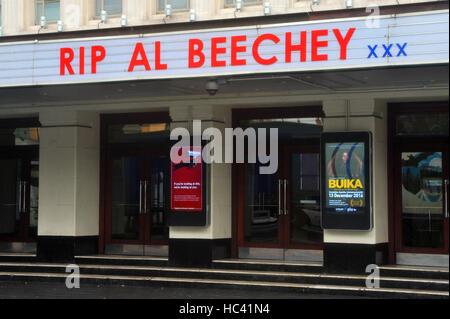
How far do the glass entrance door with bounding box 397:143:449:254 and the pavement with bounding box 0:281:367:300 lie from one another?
1876 millimetres

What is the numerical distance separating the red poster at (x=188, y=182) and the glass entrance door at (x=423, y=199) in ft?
11.8

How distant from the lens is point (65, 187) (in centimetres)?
1504

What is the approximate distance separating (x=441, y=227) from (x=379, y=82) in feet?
9.83

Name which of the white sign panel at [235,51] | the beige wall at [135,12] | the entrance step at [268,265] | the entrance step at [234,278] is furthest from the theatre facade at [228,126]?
the beige wall at [135,12]

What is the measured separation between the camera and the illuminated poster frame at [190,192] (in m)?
14.0

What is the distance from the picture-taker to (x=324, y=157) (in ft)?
43.4

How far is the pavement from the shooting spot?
12.5 meters

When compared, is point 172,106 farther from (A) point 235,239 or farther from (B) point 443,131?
(B) point 443,131

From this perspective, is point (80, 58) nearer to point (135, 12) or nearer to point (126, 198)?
point (135, 12)

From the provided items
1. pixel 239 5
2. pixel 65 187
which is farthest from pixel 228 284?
pixel 239 5

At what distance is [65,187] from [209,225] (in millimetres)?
3107
